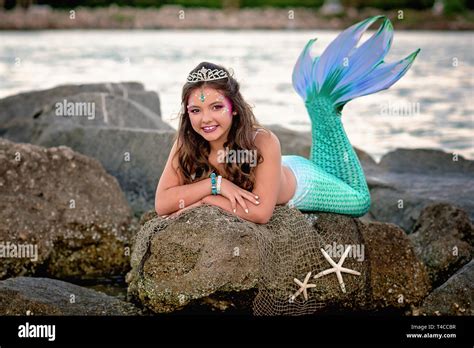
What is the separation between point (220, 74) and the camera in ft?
18.5

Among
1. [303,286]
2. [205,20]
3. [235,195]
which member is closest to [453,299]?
[303,286]

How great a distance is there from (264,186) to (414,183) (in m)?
4.06

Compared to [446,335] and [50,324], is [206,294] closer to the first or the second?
[50,324]

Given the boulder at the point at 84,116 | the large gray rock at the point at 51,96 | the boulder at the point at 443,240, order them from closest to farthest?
the boulder at the point at 443,240 < the boulder at the point at 84,116 < the large gray rock at the point at 51,96

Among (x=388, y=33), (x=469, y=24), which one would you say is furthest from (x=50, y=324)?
(x=469, y=24)

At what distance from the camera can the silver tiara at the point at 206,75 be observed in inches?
222

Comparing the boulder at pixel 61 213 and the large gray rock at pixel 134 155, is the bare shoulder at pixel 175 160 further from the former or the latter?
the large gray rock at pixel 134 155

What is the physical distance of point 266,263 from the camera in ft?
18.9

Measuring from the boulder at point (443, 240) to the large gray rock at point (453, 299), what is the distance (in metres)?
0.83

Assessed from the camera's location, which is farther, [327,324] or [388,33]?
[388,33]

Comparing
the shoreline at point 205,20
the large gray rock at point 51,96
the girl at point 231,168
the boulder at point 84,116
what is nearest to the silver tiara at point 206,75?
the girl at point 231,168

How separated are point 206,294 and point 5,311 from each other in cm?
125

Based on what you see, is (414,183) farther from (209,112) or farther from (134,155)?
(209,112)

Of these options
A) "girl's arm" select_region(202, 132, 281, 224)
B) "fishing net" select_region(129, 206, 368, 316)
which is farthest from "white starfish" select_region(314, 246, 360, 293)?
"girl's arm" select_region(202, 132, 281, 224)
